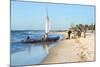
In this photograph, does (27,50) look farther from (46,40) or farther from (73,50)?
(73,50)

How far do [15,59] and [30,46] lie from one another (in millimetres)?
236

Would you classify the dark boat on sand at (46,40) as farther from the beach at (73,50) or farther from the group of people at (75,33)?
the group of people at (75,33)

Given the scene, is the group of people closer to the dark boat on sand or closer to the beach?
the beach

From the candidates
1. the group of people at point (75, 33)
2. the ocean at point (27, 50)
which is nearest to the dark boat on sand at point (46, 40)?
the ocean at point (27, 50)

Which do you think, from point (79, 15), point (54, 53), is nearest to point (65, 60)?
point (54, 53)

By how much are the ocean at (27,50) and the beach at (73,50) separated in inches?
3.2

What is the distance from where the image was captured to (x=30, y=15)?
2.50 metres

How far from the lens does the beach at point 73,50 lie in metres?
2.61

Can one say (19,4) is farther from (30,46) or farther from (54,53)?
(54,53)

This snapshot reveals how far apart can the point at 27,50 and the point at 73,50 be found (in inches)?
24.0

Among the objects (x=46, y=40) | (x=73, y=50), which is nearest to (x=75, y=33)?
(x=73, y=50)

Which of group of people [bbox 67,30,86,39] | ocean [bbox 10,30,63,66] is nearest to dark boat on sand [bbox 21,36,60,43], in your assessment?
ocean [bbox 10,30,63,66]

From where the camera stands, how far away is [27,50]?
2.49m

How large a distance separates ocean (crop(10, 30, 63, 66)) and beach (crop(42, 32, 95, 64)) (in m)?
0.08
